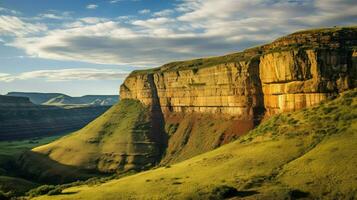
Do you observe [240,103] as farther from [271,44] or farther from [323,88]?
[323,88]

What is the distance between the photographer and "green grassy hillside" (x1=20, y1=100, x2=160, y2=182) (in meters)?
115

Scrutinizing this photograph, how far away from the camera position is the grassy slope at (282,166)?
55094 mm

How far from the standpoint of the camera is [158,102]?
448 ft

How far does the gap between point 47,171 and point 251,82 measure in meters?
59.3

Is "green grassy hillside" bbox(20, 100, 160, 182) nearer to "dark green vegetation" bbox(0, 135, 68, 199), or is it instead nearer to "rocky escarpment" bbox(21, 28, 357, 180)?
"rocky escarpment" bbox(21, 28, 357, 180)

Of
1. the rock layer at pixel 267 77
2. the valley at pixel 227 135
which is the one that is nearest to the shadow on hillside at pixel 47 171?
the valley at pixel 227 135

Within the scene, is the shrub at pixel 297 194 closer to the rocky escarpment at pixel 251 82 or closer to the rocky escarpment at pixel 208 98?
the rocky escarpment at pixel 251 82

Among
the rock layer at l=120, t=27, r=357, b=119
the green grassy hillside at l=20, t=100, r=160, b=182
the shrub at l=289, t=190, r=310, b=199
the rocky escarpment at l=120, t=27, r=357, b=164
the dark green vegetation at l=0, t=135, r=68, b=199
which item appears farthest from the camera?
the green grassy hillside at l=20, t=100, r=160, b=182

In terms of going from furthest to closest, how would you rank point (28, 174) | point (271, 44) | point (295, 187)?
point (28, 174)
point (271, 44)
point (295, 187)

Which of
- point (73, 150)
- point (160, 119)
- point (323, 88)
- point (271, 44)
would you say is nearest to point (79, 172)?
point (73, 150)

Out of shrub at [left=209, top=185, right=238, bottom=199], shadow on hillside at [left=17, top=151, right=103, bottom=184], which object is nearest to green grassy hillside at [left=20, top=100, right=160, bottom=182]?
shadow on hillside at [left=17, top=151, right=103, bottom=184]

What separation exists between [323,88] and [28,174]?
83011 mm

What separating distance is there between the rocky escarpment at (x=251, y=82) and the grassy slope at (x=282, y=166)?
14.4ft

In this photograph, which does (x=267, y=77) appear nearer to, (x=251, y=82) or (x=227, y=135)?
(x=251, y=82)
